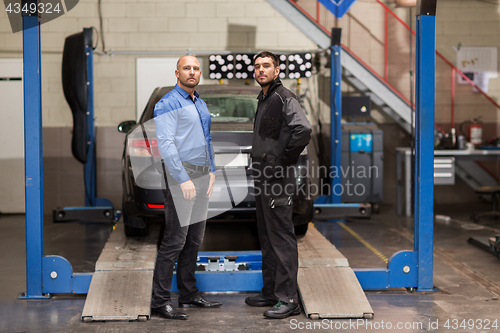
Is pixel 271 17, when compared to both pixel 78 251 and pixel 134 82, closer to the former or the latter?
pixel 134 82

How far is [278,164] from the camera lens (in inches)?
133

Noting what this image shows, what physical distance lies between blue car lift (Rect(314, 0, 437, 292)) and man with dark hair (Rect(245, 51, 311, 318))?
79cm

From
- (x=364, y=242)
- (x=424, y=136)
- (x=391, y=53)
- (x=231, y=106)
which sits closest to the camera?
(x=424, y=136)

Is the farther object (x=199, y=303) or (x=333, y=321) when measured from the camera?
(x=199, y=303)

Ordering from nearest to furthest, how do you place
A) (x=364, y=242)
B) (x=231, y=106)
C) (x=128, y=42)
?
(x=231, y=106)
(x=364, y=242)
(x=128, y=42)

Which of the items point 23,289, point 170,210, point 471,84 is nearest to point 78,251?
point 23,289

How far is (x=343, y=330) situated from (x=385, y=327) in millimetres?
290

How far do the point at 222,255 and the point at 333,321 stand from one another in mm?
1101

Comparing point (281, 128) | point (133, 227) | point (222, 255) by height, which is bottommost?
point (222, 255)

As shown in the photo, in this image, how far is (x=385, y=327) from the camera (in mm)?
A: 3270

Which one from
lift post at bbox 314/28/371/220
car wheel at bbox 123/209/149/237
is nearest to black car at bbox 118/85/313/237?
car wheel at bbox 123/209/149/237

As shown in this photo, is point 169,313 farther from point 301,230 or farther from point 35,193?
point 301,230

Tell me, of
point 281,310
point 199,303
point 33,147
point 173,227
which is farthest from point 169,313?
Answer: point 33,147

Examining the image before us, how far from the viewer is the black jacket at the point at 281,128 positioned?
329cm
